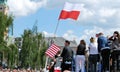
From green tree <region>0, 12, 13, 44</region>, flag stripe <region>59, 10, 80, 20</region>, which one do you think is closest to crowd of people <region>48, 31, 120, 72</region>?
A: flag stripe <region>59, 10, 80, 20</region>

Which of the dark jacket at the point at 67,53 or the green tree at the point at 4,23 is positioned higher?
the dark jacket at the point at 67,53

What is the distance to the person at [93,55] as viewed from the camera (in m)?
17.0

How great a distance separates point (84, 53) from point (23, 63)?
74.8 metres

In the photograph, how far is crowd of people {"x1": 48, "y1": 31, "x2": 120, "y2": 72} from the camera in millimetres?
14445

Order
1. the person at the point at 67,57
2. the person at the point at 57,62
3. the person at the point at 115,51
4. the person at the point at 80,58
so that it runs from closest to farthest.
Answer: the person at the point at 115,51, the person at the point at 80,58, the person at the point at 67,57, the person at the point at 57,62

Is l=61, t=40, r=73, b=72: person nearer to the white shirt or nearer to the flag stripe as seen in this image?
the white shirt

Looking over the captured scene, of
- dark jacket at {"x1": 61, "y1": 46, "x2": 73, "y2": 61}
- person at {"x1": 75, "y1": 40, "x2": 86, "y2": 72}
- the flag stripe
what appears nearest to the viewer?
person at {"x1": 75, "y1": 40, "x2": 86, "y2": 72}

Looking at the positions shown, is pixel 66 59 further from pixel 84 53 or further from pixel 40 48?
pixel 40 48

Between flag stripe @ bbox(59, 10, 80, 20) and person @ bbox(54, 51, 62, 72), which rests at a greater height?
flag stripe @ bbox(59, 10, 80, 20)

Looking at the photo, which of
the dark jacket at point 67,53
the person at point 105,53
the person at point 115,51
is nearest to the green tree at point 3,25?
the dark jacket at point 67,53

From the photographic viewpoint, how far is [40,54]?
320 feet

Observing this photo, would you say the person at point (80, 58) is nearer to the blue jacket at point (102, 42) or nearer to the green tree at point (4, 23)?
→ the blue jacket at point (102, 42)

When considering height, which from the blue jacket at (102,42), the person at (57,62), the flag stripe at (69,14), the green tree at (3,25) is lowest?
the green tree at (3,25)

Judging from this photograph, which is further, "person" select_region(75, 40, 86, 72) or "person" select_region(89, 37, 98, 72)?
"person" select_region(75, 40, 86, 72)
